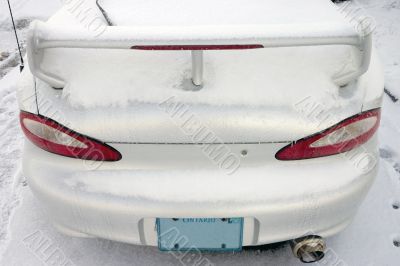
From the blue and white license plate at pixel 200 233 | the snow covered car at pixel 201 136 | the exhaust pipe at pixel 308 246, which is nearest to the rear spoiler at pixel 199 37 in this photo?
the snow covered car at pixel 201 136

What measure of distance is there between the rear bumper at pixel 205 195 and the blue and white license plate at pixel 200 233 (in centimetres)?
4

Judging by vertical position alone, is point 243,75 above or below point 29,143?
above

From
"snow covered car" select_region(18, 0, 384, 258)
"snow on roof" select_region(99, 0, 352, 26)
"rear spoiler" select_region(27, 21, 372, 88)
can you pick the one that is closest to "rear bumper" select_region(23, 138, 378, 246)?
"snow covered car" select_region(18, 0, 384, 258)

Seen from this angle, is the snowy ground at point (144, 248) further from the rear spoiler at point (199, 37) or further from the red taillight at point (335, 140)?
the rear spoiler at point (199, 37)

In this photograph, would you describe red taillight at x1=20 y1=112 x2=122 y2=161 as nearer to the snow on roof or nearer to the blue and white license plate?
the blue and white license plate

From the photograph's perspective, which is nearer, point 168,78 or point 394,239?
point 168,78

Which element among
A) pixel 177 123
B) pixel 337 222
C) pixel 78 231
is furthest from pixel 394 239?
pixel 78 231

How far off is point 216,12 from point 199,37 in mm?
734

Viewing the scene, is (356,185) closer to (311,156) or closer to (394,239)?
(311,156)

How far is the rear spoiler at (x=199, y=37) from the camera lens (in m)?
1.32

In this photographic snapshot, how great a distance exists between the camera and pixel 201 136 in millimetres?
1540

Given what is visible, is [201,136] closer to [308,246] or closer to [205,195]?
[205,195]

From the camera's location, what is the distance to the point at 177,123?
1.52 meters

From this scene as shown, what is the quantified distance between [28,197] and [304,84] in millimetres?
1939
